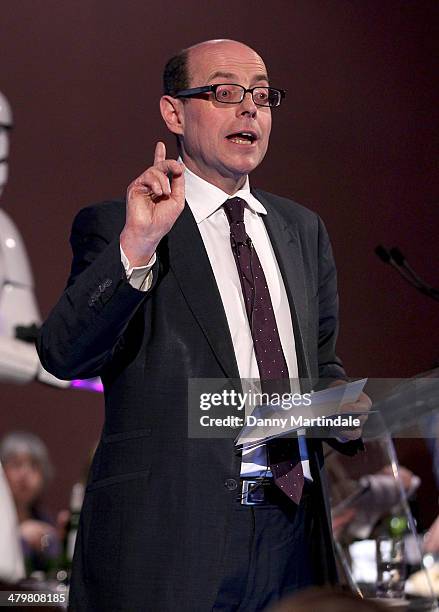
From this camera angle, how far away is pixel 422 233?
363 cm

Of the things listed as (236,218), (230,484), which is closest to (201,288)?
(236,218)

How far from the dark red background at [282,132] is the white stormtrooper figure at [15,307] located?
0.06 metres

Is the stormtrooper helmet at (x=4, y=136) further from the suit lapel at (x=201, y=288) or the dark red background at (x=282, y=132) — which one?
the suit lapel at (x=201, y=288)

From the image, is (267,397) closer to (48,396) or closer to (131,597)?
(131,597)

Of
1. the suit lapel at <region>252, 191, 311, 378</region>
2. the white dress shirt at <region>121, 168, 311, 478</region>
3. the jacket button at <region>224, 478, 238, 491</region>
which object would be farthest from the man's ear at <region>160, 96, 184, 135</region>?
the jacket button at <region>224, 478, 238, 491</region>

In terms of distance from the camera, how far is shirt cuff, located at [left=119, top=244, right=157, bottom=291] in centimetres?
177

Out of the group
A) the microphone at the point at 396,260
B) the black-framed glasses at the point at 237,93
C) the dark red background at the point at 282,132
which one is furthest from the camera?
the dark red background at the point at 282,132

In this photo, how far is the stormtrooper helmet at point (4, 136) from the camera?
10.6 feet

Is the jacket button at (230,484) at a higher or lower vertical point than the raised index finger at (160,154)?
lower

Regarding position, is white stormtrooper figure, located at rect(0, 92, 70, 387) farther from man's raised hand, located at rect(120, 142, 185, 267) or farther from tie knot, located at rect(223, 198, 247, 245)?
man's raised hand, located at rect(120, 142, 185, 267)

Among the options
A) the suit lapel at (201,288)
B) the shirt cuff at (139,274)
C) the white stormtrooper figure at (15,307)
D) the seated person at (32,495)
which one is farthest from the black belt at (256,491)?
the seated person at (32,495)

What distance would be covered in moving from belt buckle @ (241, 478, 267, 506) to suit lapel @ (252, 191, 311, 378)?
9.6 inches

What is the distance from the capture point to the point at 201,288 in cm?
194

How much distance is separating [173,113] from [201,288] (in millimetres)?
521
